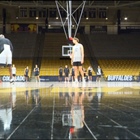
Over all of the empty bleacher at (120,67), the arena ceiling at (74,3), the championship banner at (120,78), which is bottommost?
the championship banner at (120,78)

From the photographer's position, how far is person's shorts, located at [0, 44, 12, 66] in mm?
7992

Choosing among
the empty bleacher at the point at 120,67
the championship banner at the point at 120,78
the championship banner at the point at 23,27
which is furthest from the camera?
the championship banner at the point at 23,27

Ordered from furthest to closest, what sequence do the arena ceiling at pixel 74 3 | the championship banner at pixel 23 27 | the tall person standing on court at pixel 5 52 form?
the championship banner at pixel 23 27
the arena ceiling at pixel 74 3
the tall person standing on court at pixel 5 52

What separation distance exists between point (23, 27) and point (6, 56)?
41.5 metres

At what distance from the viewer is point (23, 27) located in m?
48.7

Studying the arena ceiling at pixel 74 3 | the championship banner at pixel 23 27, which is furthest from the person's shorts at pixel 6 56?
the championship banner at pixel 23 27

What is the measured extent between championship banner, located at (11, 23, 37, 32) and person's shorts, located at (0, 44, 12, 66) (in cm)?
4109

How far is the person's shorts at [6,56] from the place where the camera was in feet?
26.2

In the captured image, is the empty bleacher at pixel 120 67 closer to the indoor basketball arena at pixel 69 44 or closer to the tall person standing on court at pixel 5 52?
the indoor basketball arena at pixel 69 44

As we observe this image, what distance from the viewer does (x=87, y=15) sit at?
46.1 m

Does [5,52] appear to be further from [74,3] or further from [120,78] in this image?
[74,3]

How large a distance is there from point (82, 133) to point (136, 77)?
31.2 metres

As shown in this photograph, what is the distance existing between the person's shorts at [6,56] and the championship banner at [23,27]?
41.1 meters

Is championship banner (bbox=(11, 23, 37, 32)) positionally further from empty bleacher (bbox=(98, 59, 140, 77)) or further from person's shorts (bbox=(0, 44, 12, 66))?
person's shorts (bbox=(0, 44, 12, 66))
